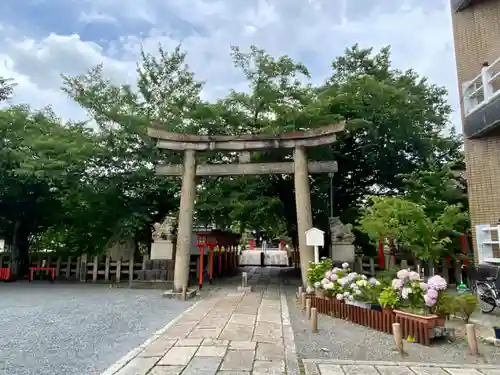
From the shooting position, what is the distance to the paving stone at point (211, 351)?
4898mm

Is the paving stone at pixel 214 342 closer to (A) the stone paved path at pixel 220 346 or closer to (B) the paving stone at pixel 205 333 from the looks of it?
(A) the stone paved path at pixel 220 346

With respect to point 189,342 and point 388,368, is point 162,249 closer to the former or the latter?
point 189,342

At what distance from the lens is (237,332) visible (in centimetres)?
622

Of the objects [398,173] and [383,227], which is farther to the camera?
[398,173]

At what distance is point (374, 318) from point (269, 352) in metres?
2.62

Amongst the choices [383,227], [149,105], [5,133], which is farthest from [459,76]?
[5,133]

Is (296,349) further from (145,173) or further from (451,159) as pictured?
(451,159)

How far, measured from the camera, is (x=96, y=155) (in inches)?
545

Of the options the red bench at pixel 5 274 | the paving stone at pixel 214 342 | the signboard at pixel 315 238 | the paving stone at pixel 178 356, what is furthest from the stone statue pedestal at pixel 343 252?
the red bench at pixel 5 274

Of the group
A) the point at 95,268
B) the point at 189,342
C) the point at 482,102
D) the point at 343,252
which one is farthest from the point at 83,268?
the point at 482,102

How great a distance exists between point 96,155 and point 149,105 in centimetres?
360

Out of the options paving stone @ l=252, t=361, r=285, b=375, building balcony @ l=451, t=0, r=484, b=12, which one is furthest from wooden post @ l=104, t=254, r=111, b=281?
building balcony @ l=451, t=0, r=484, b=12

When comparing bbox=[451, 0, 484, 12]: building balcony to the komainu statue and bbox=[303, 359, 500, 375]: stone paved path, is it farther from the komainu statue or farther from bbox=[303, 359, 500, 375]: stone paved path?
the komainu statue

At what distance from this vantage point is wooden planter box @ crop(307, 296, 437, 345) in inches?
226
